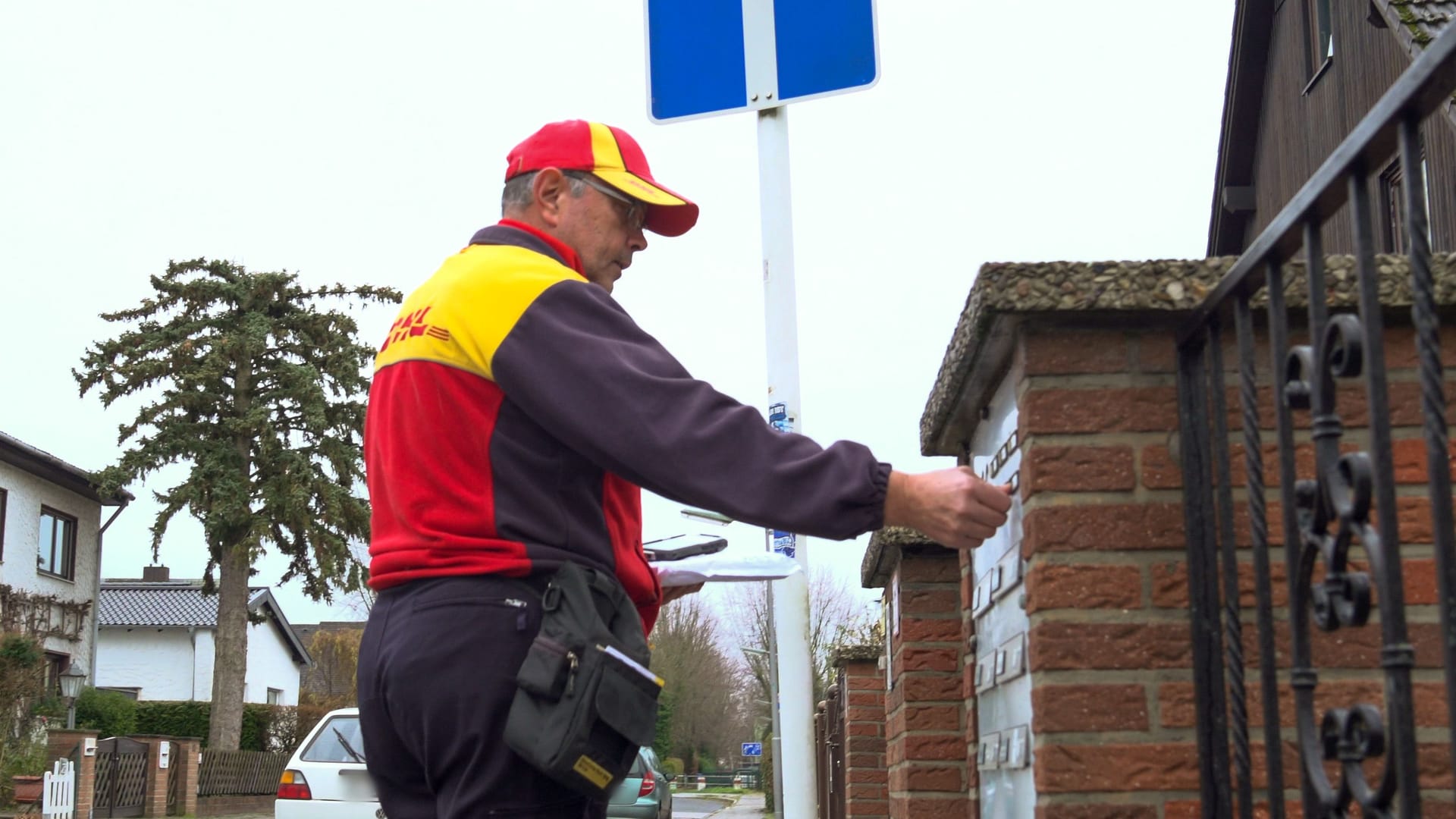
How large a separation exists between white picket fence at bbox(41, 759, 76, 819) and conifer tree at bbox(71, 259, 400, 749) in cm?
1484

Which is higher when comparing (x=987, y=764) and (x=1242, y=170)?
(x=1242, y=170)

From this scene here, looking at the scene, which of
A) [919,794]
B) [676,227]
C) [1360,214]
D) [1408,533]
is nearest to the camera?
[1360,214]

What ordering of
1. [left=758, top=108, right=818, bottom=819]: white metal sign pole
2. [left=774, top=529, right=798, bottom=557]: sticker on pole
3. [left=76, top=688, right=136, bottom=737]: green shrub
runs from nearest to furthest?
[left=758, top=108, right=818, bottom=819]: white metal sign pole
[left=774, top=529, right=798, bottom=557]: sticker on pole
[left=76, top=688, right=136, bottom=737]: green shrub

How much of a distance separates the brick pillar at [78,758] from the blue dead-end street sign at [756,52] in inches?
768

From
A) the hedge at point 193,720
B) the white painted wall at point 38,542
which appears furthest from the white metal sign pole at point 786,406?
the hedge at point 193,720

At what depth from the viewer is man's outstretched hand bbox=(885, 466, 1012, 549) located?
230 cm

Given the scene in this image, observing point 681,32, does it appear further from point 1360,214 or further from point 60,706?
point 60,706

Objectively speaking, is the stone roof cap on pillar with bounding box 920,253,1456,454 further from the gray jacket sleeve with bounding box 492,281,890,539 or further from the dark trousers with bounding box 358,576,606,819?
the dark trousers with bounding box 358,576,606,819

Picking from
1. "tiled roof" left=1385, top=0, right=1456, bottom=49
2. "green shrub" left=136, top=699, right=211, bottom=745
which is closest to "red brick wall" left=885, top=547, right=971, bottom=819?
"tiled roof" left=1385, top=0, right=1456, bottom=49

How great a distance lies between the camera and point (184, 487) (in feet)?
114

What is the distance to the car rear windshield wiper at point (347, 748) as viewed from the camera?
12438 mm

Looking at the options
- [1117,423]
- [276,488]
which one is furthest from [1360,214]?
[276,488]

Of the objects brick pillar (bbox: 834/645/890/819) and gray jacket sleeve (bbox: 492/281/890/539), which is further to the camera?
brick pillar (bbox: 834/645/890/819)

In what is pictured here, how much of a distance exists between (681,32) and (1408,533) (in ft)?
8.82
